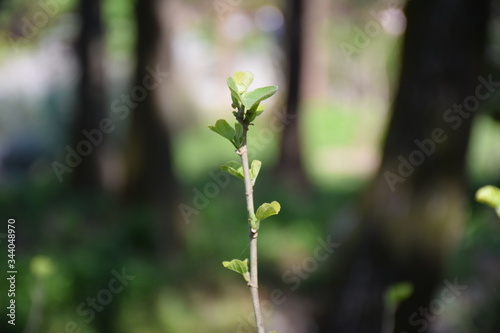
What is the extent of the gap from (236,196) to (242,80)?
8.48 meters

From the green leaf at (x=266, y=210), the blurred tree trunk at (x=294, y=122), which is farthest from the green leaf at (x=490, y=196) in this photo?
the blurred tree trunk at (x=294, y=122)

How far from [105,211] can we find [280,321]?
244 centimetres

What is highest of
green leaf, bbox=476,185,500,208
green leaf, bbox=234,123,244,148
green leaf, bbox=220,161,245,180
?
green leaf, bbox=234,123,244,148

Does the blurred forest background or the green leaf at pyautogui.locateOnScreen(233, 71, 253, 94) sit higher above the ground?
the green leaf at pyautogui.locateOnScreen(233, 71, 253, 94)

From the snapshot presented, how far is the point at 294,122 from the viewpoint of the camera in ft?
31.7

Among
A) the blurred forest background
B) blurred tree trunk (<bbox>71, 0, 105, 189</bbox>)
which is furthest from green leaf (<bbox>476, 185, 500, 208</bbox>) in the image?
blurred tree trunk (<bbox>71, 0, 105, 189</bbox>)

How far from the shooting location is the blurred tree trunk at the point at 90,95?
802cm

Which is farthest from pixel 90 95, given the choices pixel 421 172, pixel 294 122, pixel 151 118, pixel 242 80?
pixel 242 80

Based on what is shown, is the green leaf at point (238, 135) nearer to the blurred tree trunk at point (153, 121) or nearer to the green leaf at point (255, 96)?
the green leaf at point (255, 96)

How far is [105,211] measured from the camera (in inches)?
284

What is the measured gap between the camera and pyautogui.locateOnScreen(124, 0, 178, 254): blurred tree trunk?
648 centimetres

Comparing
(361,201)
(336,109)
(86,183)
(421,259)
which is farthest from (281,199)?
(336,109)

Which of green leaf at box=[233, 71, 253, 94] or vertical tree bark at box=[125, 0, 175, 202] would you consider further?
vertical tree bark at box=[125, 0, 175, 202]

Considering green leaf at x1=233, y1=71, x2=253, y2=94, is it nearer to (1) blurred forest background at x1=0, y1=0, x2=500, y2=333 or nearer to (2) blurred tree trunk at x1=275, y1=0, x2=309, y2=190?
(1) blurred forest background at x1=0, y1=0, x2=500, y2=333
